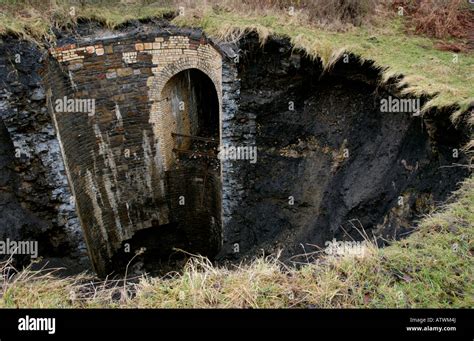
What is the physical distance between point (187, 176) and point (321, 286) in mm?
7069

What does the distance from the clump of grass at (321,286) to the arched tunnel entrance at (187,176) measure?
19.5ft

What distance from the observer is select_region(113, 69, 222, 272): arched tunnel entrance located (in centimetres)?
1012

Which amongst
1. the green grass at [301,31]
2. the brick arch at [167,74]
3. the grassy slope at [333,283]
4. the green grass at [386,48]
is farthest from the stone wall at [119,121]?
the grassy slope at [333,283]

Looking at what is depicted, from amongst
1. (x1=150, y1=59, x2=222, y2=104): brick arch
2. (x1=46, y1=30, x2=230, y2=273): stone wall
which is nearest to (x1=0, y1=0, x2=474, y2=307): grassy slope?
(x1=46, y1=30, x2=230, y2=273): stone wall

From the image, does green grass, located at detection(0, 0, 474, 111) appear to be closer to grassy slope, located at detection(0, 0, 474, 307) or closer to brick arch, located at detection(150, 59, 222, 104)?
brick arch, located at detection(150, 59, 222, 104)

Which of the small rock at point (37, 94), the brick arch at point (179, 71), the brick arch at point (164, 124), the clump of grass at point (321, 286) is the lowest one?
the clump of grass at point (321, 286)

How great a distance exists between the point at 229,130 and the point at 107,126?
9.04 feet

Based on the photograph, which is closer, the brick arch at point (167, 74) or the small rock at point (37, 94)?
the small rock at point (37, 94)

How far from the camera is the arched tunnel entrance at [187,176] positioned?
1012 cm

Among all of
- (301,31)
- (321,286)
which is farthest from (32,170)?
(321,286)

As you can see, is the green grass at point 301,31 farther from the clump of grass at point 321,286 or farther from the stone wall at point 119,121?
the clump of grass at point 321,286

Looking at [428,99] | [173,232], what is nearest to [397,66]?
[428,99]

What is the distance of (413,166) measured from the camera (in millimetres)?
6629

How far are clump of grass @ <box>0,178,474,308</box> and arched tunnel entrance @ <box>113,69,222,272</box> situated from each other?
19.5 ft
